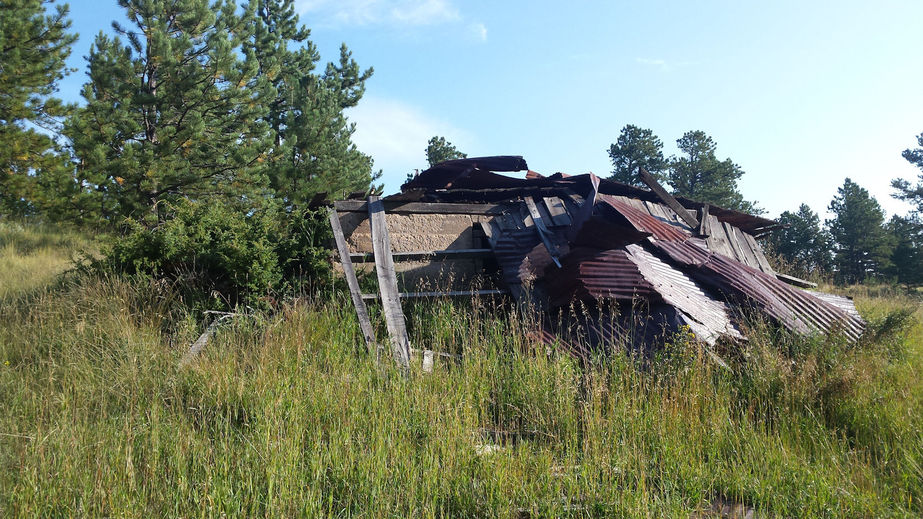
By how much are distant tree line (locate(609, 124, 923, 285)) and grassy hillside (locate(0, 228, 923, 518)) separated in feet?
77.8

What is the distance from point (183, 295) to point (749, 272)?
7.52 m

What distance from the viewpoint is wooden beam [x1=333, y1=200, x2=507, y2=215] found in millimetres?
7523

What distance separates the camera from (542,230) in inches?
310

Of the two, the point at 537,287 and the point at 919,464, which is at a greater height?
the point at 537,287

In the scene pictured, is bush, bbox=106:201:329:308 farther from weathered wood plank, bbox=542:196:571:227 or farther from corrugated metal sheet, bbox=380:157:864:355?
weathered wood plank, bbox=542:196:571:227

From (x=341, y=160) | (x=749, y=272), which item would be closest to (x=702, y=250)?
(x=749, y=272)

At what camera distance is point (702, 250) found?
786 centimetres

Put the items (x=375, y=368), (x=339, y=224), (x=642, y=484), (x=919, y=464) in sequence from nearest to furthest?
(x=642, y=484), (x=919, y=464), (x=375, y=368), (x=339, y=224)

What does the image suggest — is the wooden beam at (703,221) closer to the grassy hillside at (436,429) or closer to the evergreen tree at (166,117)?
the grassy hillside at (436,429)

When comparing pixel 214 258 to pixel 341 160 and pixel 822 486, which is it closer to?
pixel 822 486

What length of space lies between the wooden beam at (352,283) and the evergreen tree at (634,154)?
26.1 metres

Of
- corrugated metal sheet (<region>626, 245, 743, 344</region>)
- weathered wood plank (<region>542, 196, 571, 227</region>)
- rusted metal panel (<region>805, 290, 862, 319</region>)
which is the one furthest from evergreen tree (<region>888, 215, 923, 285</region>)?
corrugated metal sheet (<region>626, 245, 743, 344</region>)

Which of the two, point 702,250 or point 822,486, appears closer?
point 822,486

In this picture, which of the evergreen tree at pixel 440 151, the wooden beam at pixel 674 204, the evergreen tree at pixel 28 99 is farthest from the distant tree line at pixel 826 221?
the evergreen tree at pixel 28 99
